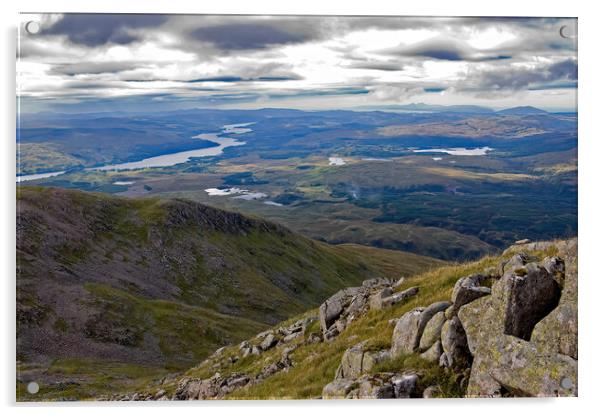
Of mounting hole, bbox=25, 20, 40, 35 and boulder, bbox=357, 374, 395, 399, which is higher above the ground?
mounting hole, bbox=25, 20, 40, 35

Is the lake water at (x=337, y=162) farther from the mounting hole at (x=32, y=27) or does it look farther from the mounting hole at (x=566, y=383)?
the mounting hole at (x=566, y=383)

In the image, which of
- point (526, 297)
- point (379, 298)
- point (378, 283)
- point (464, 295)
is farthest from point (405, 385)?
point (378, 283)

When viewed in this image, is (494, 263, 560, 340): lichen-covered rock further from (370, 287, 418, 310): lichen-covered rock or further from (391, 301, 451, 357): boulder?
(370, 287, 418, 310): lichen-covered rock

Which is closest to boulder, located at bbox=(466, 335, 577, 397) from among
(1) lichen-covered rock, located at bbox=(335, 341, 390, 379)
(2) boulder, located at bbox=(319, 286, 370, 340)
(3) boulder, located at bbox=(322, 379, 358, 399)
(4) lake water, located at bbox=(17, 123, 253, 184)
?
(1) lichen-covered rock, located at bbox=(335, 341, 390, 379)

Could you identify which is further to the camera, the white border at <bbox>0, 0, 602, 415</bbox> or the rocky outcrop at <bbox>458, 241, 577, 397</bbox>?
the white border at <bbox>0, 0, 602, 415</bbox>

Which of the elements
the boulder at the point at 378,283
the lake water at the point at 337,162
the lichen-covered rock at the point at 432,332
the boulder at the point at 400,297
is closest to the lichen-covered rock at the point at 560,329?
the lichen-covered rock at the point at 432,332
